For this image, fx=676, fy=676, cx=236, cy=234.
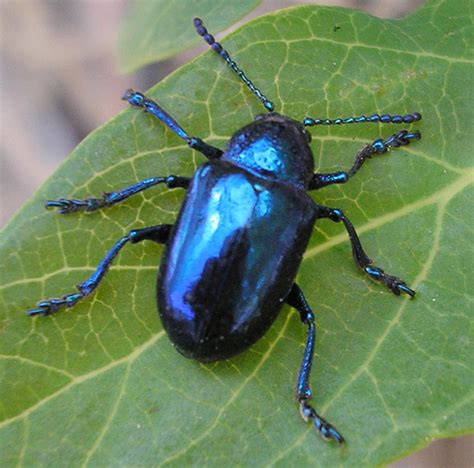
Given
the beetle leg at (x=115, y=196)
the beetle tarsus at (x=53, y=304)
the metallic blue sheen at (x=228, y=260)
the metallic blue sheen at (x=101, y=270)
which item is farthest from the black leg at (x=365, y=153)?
the beetle tarsus at (x=53, y=304)

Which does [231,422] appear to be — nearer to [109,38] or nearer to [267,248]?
[267,248]

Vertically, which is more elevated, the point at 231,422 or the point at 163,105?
the point at 163,105

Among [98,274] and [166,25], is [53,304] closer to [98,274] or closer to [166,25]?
[98,274]

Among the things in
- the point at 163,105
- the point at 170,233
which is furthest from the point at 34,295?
the point at 163,105

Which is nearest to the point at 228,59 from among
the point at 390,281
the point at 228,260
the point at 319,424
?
the point at 228,260

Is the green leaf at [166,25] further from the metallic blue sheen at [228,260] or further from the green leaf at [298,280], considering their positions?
the metallic blue sheen at [228,260]

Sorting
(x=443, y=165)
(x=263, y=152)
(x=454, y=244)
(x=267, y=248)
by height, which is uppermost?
(x=263, y=152)
